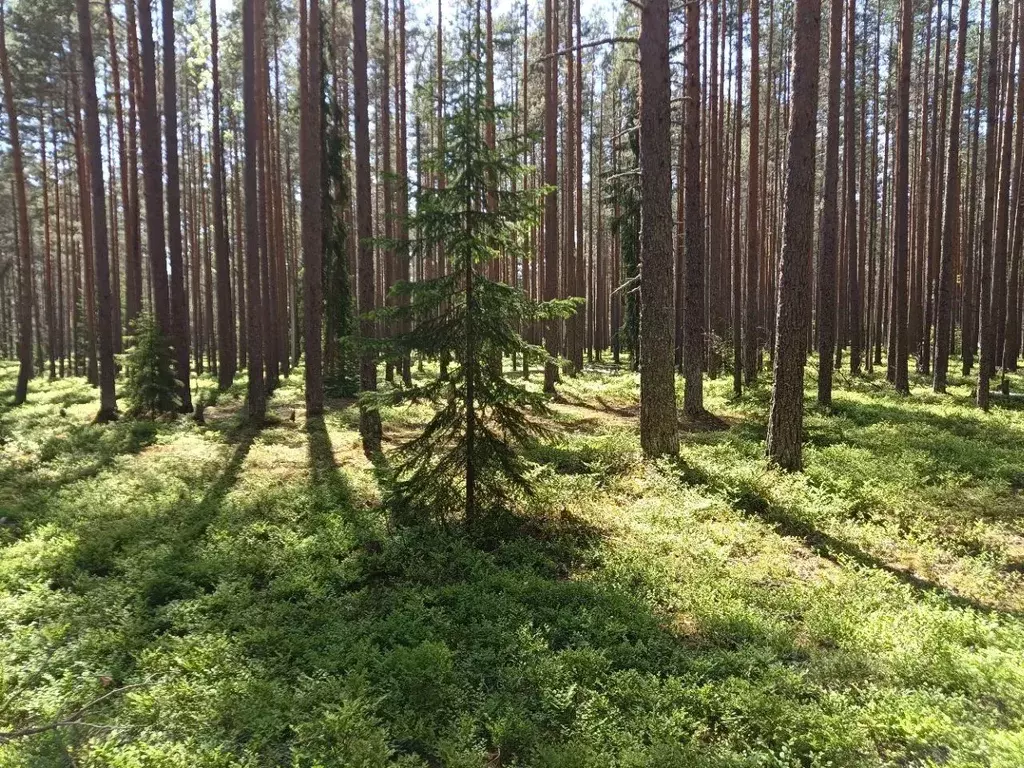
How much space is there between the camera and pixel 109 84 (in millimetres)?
24297

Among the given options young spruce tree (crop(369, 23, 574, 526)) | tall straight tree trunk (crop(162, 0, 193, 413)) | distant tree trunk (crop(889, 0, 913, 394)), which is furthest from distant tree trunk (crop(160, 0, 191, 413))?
distant tree trunk (crop(889, 0, 913, 394))

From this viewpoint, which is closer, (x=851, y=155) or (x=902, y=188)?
(x=902, y=188)

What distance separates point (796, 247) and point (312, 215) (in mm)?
10824

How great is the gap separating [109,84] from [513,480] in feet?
90.7

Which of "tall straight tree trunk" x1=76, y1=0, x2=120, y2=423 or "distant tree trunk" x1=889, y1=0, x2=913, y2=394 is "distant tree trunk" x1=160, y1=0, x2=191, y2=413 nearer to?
"tall straight tree trunk" x1=76, y1=0, x2=120, y2=423

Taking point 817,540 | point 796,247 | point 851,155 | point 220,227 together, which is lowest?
point 817,540

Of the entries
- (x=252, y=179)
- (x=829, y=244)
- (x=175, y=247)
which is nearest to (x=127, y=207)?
(x=175, y=247)

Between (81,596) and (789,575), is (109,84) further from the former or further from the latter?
(789,575)

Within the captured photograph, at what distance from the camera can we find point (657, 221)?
9758mm

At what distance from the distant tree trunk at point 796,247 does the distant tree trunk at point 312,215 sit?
10385mm

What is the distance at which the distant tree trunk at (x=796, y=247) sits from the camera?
28.7ft

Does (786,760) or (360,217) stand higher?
(360,217)

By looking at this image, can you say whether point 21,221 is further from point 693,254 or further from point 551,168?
point 693,254

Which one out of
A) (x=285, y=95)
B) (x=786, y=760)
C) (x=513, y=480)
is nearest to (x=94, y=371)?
(x=285, y=95)
